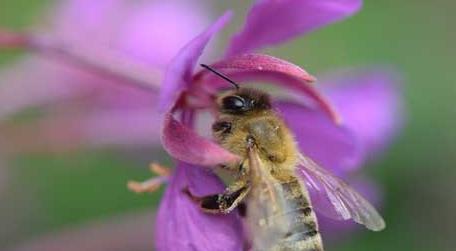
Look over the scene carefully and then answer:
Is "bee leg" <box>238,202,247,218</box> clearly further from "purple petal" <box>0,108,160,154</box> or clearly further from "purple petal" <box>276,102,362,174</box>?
"purple petal" <box>0,108,160,154</box>

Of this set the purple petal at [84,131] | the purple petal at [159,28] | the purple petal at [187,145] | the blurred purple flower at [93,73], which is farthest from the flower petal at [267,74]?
the purple petal at [159,28]

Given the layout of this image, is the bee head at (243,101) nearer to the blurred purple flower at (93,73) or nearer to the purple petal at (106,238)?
the blurred purple flower at (93,73)

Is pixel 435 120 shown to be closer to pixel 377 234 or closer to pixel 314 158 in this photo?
pixel 377 234

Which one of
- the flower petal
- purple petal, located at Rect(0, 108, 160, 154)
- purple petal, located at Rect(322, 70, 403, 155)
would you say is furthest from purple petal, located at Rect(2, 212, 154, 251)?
the flower petal

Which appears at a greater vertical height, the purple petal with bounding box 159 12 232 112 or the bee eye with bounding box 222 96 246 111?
the purple petal with bounding box 159 12 232 112

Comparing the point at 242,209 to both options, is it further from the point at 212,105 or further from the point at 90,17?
the point at 90,17

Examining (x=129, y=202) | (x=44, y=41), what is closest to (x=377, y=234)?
(x=129, y=202)

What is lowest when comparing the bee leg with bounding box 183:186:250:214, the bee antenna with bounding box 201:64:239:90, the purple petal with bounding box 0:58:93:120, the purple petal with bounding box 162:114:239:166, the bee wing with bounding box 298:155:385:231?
the purple petal with bounding box 0:58:93:120
